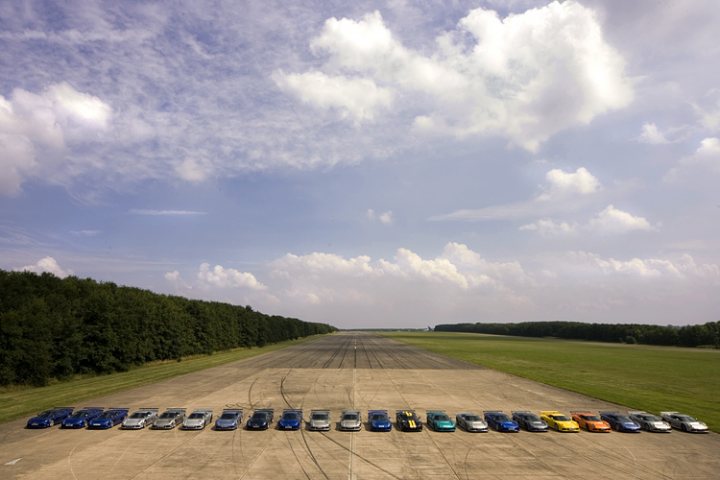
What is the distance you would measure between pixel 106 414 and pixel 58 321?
99.8 ft

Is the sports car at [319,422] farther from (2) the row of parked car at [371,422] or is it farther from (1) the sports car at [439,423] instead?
(1) the sports car at [439,423]

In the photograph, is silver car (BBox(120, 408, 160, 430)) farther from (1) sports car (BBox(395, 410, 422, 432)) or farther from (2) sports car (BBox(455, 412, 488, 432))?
(2) sports car (BBox(455, 412, 488, 432))

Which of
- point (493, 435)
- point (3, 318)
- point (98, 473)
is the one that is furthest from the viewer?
point (3, 318)

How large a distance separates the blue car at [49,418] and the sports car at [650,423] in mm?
44061

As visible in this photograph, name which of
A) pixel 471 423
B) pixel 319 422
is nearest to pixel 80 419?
pixel 319 422

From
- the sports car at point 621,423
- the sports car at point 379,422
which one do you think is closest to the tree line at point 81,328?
the sports car at point 379,422

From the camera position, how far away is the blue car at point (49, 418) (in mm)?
32469

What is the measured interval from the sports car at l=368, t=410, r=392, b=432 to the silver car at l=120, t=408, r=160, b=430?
1691 centimetres

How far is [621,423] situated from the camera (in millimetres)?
33562

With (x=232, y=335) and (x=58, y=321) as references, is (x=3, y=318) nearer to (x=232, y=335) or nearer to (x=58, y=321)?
(x=58, y=321)

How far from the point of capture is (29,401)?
4294 cm

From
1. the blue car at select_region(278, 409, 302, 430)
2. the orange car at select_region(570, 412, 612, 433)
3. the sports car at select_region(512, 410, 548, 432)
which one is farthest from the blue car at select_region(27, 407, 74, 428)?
the orange car at select_region(570, 412, 612, 433)

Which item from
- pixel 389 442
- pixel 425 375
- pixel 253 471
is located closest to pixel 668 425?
pixel 389 442

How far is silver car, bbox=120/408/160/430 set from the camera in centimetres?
3281
